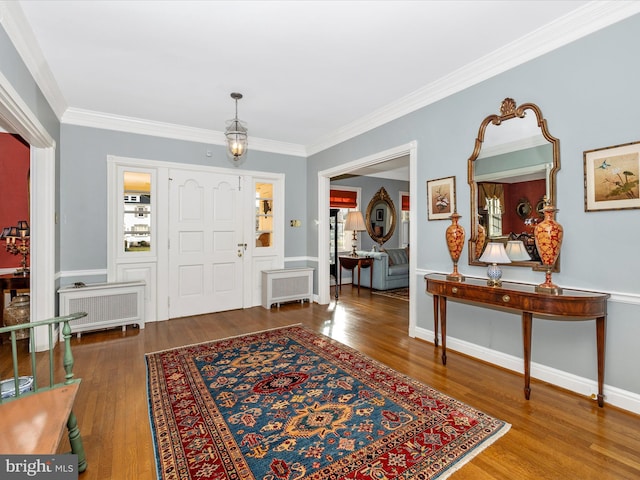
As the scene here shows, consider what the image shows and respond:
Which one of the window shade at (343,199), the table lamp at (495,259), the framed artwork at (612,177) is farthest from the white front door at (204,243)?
the framed artwork at (612,177)

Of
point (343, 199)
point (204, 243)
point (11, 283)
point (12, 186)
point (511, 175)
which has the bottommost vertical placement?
point (11, 283)

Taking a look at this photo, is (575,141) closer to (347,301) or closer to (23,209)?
(347,301)

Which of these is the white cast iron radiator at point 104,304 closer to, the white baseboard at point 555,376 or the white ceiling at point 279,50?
the white ceiling at point 279,50

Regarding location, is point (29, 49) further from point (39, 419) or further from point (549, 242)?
point (549, 242)

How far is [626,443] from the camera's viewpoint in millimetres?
1921

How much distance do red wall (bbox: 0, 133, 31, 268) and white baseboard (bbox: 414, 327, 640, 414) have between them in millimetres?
5467

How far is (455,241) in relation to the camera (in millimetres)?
3158

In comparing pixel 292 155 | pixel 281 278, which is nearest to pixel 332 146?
pixel 292 155

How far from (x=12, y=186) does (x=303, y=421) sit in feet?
16.1

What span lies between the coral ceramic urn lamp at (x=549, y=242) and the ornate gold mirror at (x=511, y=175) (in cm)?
26

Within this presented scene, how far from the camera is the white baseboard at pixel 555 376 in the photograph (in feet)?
7.40

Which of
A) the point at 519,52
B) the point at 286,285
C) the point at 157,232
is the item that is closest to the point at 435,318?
the point at 519,52

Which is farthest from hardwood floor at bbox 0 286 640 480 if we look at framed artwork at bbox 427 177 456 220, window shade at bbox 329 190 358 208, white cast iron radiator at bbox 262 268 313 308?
window shade at bbox 329 190 358 208

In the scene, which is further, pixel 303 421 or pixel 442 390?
pixel 442 390
